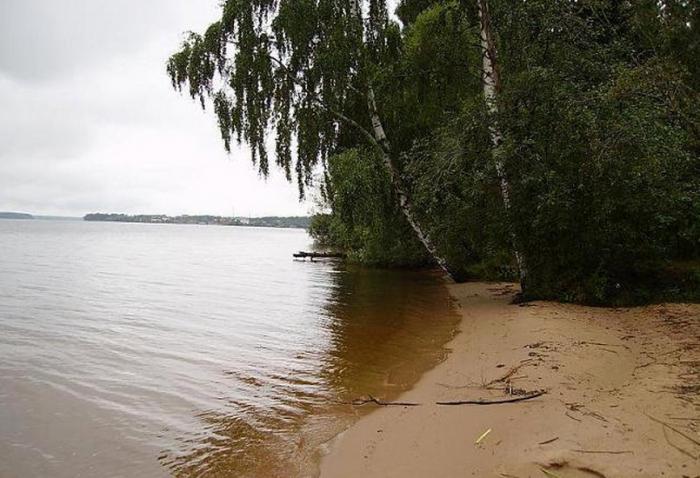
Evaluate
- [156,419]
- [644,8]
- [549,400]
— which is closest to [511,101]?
[644,8]

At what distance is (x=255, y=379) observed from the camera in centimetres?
783

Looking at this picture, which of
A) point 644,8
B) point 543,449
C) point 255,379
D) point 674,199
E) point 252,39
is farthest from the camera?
point 252,39

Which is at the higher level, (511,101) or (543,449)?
(511,101)

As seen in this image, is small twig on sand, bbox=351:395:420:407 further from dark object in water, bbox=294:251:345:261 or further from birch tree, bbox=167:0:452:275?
dark object in water, bbox=294:251:345:261

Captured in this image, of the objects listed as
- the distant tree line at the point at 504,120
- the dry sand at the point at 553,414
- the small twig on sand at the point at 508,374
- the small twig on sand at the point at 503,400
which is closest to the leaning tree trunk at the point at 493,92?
the distant tree line at the point at 504,120

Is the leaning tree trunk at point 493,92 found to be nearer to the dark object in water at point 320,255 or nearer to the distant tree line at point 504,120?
the distant tree line at point 504,120

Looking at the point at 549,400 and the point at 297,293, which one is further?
the point at 297,293

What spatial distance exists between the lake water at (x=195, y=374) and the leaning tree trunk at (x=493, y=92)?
10.5 ft

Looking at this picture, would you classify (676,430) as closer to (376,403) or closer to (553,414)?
(553,414)

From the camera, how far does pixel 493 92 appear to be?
11.9m

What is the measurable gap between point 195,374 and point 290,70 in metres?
10.2

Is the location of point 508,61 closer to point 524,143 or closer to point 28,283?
point 524,143

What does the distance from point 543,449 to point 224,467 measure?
121 inches

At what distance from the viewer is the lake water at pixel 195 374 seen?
17.0 feet
